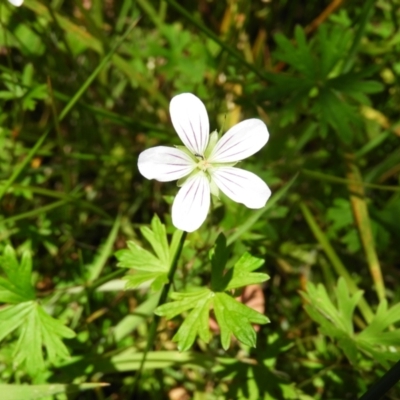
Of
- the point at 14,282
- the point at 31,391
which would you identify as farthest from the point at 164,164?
the point at 31,391

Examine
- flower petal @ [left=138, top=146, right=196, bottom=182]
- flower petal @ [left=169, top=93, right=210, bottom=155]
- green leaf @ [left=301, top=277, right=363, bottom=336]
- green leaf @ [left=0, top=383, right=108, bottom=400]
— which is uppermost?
flower petal @ [left=169, top=93, right=210, bottom=155]

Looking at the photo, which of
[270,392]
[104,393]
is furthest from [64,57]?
[270,392]

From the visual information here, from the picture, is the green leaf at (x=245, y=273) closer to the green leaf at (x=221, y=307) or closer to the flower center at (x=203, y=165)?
the green leaf at (x=221, y=307)

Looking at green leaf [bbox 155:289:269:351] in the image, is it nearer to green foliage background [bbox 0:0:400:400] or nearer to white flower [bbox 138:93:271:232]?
green foliage background [bbox 0:0:400:400]

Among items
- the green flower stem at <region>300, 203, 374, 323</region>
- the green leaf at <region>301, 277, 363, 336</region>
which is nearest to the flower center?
the green leaf at <region>301, 277, 363, 336</region>

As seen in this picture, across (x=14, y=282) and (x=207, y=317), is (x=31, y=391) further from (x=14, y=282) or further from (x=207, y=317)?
(x=207, y=317)

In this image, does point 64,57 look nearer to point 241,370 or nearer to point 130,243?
point 130,243
